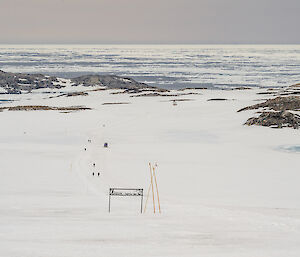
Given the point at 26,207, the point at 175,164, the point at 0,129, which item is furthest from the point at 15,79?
the point at 26,207

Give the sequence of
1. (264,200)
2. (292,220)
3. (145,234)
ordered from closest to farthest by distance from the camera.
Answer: (145,234), (292,220), (264,200)

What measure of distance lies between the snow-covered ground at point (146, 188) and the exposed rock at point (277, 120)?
1.06 metres

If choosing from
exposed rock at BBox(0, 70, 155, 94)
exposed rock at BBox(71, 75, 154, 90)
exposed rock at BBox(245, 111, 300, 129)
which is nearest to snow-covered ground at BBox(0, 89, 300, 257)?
exposed rock at BBox(245, 111, 300, 129)

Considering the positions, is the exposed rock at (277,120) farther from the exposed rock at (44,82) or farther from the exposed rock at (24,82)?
the exposed rock at (24,82)

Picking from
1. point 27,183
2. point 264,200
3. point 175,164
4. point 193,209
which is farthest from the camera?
point 175,164

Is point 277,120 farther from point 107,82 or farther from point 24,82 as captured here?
point 24,82

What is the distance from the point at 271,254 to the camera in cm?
1142

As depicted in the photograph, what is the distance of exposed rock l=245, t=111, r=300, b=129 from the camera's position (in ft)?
112

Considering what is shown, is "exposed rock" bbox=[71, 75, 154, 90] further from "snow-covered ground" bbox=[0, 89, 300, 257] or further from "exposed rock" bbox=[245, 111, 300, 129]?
"exposed rock" bbox=[245, 111, 300, 129]

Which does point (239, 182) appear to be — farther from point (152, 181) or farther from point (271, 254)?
point (271, 254)

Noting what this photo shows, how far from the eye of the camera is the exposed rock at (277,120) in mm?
34234

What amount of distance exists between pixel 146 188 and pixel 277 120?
18068 mm

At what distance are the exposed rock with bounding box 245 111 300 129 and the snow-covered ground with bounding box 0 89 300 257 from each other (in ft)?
3.48

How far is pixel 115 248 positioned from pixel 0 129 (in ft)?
95.0
